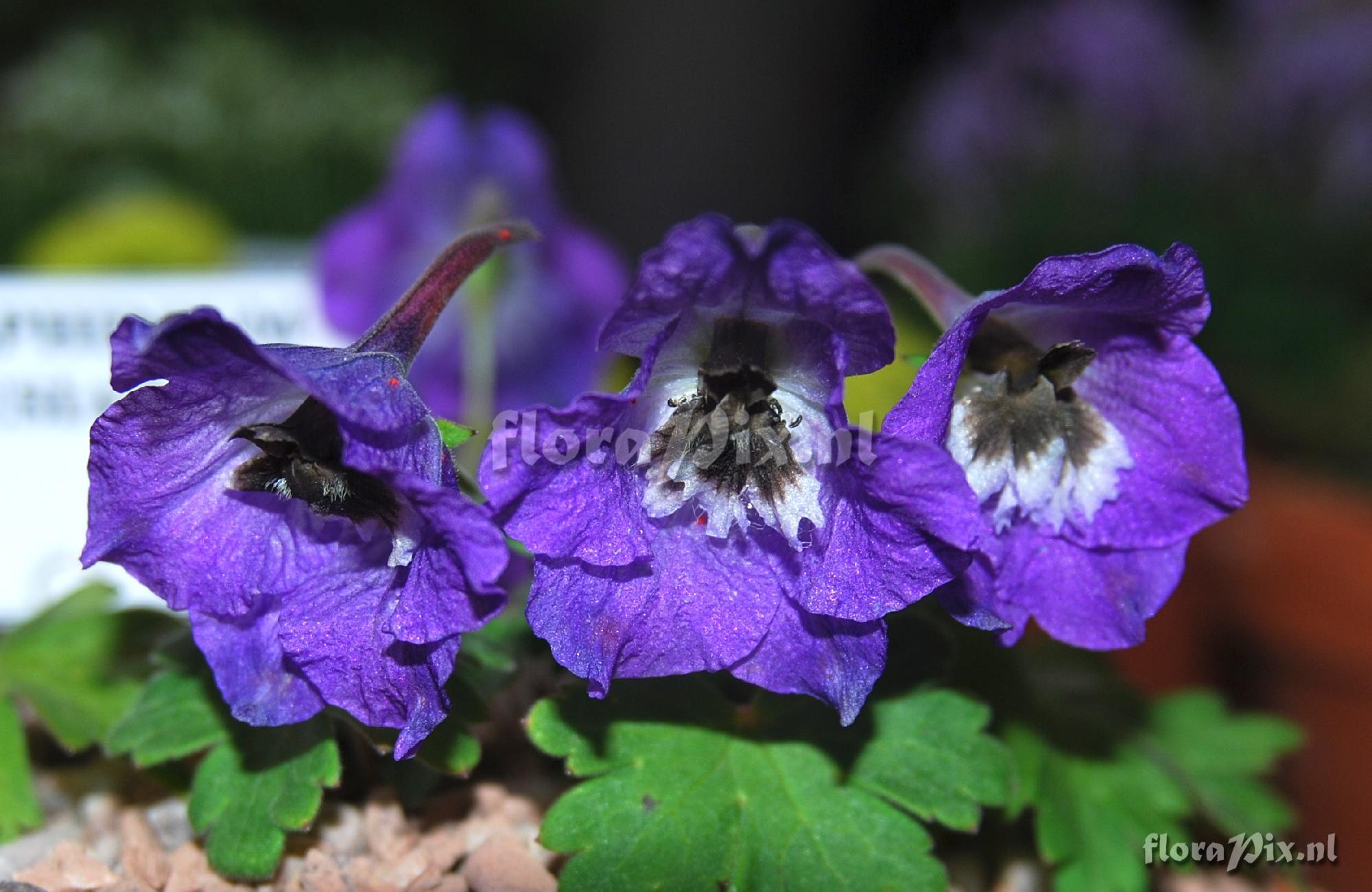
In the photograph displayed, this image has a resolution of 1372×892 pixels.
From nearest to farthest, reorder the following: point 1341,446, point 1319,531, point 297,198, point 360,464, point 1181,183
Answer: point 360,464 → point 1319,531 → point 1341,446 → point 1181,183 → point 297,198

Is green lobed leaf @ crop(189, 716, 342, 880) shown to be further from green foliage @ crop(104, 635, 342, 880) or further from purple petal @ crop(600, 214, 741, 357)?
purple petal @ crop(600, 214, 741, 357)

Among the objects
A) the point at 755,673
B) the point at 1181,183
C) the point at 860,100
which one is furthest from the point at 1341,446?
the point at 860,100

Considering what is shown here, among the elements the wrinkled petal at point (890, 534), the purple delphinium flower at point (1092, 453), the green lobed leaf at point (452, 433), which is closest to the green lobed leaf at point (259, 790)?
the green lobed leaf at point (452, 433)

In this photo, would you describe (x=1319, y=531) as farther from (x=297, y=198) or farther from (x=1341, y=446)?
(x=297, y=198)

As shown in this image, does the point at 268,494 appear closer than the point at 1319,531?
Yes

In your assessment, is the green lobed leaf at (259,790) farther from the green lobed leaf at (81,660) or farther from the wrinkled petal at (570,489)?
the wrinkled petal at (570,489)

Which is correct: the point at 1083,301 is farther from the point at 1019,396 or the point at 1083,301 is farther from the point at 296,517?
the point at 296,517
